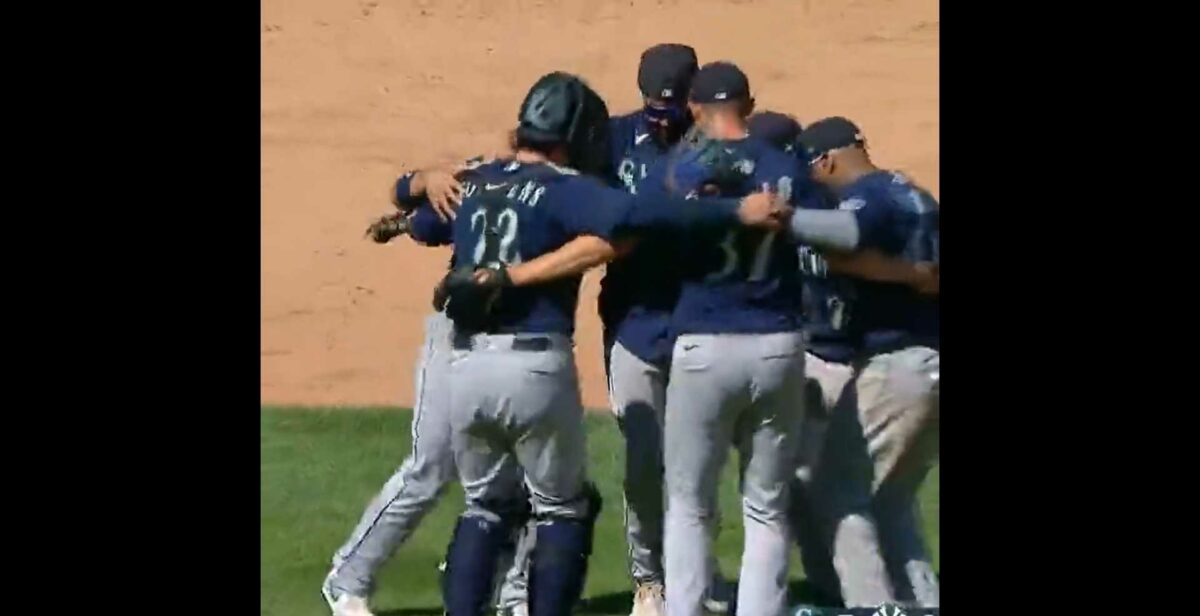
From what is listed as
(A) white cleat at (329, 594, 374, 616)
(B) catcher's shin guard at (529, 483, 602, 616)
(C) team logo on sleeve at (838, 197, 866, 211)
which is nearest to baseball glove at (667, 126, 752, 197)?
(C) team logo on sleeve at (838, 197, 866, 211)

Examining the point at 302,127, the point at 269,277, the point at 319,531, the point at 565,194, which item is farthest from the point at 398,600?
the point at 302,127

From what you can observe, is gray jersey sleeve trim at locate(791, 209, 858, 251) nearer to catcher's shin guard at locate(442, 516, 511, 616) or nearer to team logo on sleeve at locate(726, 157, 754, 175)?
team logo on sleeve at locate(726, 157, 754, 175)

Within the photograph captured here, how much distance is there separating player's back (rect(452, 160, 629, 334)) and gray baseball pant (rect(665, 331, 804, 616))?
0.38 meters

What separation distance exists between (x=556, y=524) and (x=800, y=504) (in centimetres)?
91

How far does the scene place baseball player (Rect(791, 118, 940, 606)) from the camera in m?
5.13

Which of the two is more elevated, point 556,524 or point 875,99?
point 875,99

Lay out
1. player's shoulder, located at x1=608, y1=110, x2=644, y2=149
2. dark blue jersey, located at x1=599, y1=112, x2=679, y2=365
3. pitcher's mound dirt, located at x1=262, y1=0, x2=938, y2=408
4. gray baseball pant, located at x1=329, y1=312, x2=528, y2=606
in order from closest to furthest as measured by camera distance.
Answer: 1. dark blue jersey, located at x1=599, y1=112, x2=679, y2=365
2. gray baseball pant, located at x1=329, y1=312, x2=528, y2=606
3. player's shoulder, located at x1=608, y1=110, x2=644, y2=149
4. pitcher's mound dirt, located at x1=262, y1=0, x2=938, y2=408

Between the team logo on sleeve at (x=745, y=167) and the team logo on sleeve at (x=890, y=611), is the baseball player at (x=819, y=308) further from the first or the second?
the team logo on sleeve at (x=745, y=167)

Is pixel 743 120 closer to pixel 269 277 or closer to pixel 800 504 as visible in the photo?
pixel 800 504

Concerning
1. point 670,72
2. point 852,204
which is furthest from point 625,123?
point 852,204

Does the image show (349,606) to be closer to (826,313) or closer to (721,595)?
(721,595)

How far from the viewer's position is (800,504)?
543cm

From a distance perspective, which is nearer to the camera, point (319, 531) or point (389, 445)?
point (319, 531)

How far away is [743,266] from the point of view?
16.0 feet
